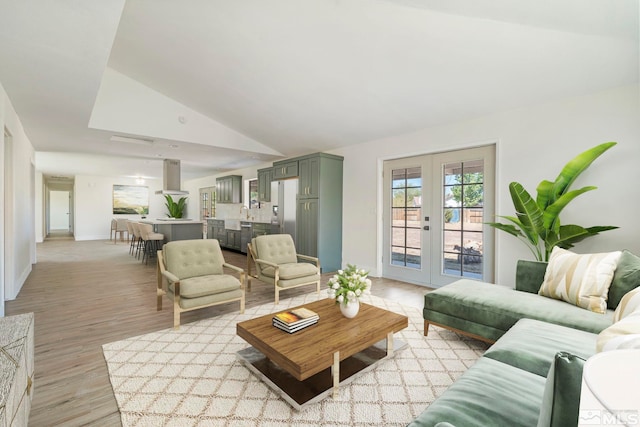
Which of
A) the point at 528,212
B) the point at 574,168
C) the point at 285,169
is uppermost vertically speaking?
the point at 285,169

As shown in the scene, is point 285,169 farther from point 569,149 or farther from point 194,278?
point 569,149

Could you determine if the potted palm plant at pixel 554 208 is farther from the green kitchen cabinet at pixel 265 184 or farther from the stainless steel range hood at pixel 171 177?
the stainless steel range hood at pixel 171 177

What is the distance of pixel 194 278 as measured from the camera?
334 cm

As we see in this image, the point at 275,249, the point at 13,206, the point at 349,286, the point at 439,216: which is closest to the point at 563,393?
the point at 349,286

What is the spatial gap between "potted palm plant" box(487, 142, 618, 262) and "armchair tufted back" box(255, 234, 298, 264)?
299 centimetres

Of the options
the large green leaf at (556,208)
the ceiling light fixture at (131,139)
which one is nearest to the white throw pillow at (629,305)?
the large green leaf at (556,208)

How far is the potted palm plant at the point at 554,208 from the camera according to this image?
2934mm

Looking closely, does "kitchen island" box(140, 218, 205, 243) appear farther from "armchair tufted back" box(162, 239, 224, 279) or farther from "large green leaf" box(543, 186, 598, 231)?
"large green leaf" box(543, 186, 598, 231)

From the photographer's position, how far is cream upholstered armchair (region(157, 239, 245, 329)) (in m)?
3.00

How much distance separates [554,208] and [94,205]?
14.1 m

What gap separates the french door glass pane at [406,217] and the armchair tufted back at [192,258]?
305 cm

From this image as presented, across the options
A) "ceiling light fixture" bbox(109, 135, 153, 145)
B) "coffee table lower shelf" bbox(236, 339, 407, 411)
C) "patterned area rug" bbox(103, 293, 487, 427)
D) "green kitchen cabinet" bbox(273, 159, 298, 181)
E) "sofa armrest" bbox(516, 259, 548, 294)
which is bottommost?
"patterned area rug" bbox(103, 293, 487, 427)

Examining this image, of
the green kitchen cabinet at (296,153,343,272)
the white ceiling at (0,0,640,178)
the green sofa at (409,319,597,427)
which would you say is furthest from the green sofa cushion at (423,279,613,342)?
the green kitchen cabinet at (296,153,343,272)

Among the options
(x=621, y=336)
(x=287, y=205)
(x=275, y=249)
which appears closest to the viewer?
(x=621, y=336)
